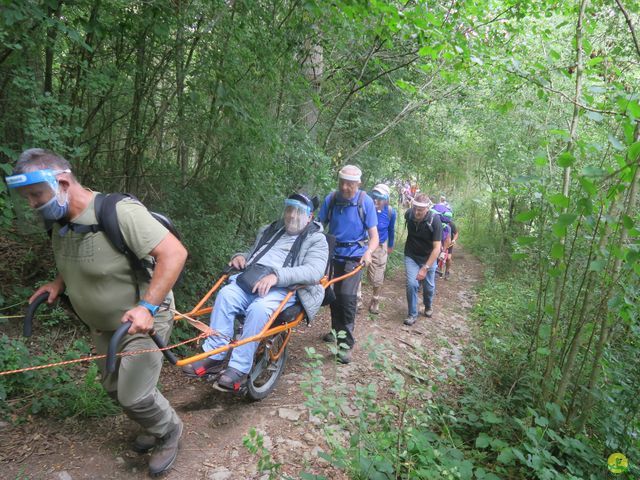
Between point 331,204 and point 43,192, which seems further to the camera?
point 331,204

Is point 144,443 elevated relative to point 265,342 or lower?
lower

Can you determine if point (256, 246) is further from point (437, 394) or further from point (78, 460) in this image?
point (437, 394)

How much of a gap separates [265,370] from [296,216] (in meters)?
1.61

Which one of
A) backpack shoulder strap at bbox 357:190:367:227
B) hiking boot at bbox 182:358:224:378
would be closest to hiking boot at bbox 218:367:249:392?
hiking boot at bbox 182:358:224:378

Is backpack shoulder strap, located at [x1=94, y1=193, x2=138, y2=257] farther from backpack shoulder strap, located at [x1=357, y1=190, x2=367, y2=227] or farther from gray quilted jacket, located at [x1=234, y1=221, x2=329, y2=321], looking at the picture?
backpack shoulder strap, located at [x1=357, y1=190, x2=367, y2=227]

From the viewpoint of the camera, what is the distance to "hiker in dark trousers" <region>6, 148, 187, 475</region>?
2.32 meters

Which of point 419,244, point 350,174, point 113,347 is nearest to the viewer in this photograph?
point 113,347

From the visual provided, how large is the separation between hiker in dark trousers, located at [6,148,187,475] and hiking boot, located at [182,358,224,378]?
1.18ft

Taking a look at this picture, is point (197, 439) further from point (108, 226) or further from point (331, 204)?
point (331, 204)

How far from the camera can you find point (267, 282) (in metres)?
→ 3.64

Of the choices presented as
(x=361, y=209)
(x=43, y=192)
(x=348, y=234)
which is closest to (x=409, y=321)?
(x=348, y=234)

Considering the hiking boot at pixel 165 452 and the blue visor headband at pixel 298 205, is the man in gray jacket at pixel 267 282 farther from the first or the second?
the hiking boot at pixel 165 452

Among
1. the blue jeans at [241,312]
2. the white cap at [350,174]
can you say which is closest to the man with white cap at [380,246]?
the white cap at [350,174]

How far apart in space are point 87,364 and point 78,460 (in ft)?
4.85
